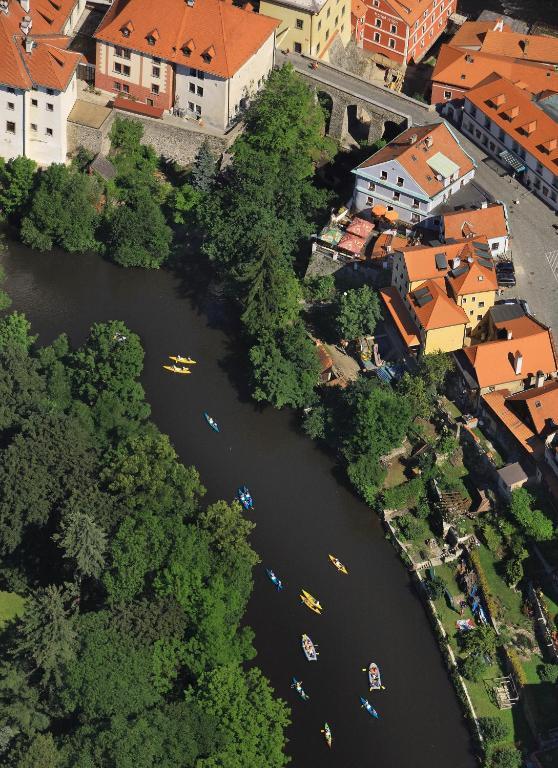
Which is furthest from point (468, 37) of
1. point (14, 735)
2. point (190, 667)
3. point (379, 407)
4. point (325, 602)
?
point (14, 735)

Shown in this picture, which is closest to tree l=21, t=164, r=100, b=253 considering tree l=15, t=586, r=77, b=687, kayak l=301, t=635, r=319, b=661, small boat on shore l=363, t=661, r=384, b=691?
tree l=15, t=586, r=77, b=687

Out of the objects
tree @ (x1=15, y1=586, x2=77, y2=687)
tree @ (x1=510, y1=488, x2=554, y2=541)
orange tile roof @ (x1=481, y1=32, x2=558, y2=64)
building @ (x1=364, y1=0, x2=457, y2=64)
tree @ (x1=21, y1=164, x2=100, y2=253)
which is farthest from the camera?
building @ (x1=364, y1=0, x2=457, y2=64)

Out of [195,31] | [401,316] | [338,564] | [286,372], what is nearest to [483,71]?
[195,31]

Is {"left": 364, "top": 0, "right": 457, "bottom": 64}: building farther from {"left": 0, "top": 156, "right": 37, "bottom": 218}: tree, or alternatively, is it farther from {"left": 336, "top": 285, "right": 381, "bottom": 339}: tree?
{"left": 0, "top": 156, "right": 37, "bottom": 218}: tree

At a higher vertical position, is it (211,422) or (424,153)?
(424,153)

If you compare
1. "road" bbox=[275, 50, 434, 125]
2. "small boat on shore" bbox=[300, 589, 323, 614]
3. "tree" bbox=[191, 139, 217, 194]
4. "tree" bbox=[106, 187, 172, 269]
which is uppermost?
"road" bbox=[275, 50, 434, 125]

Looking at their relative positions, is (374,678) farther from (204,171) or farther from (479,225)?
(204,171)

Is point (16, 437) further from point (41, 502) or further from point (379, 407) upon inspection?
point (379, 407)
